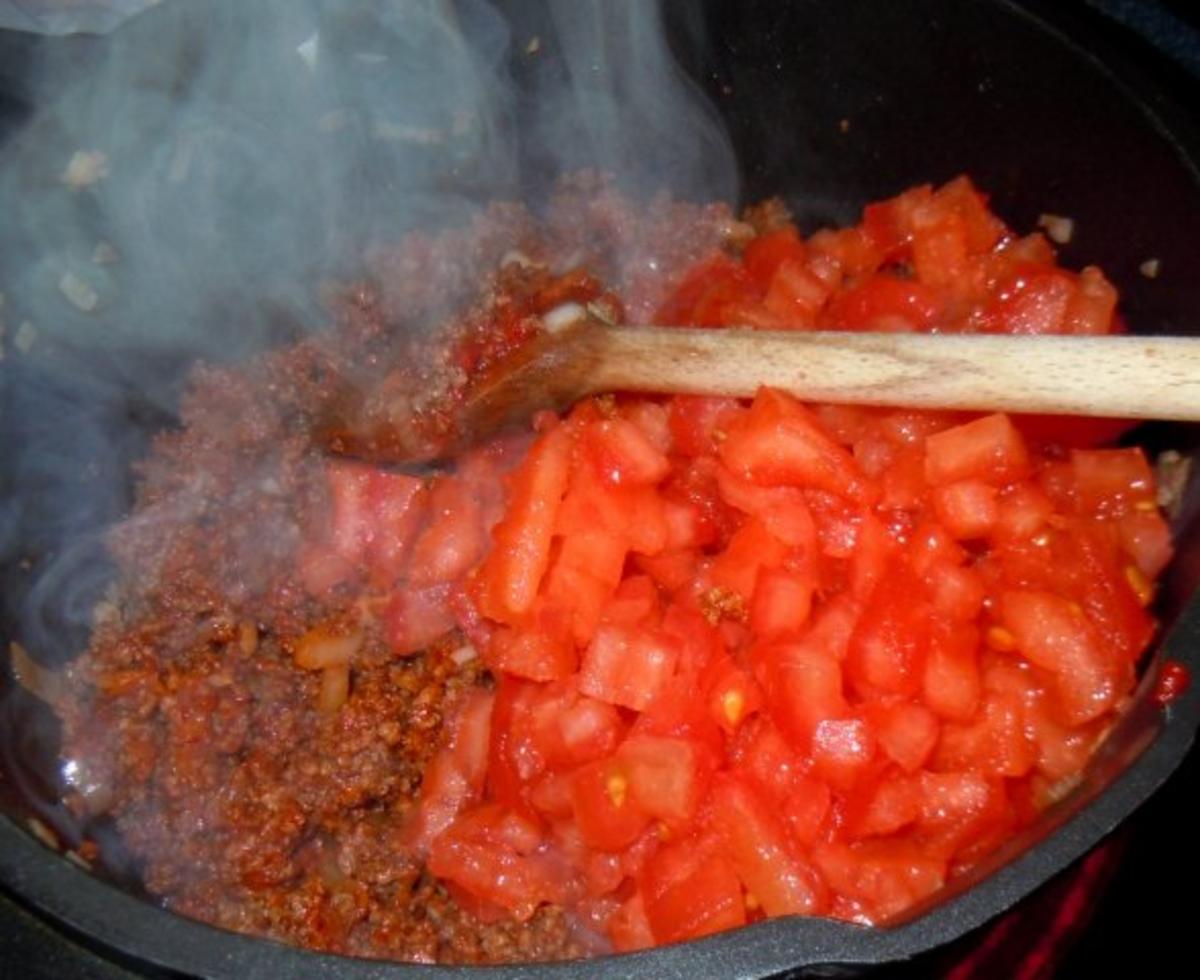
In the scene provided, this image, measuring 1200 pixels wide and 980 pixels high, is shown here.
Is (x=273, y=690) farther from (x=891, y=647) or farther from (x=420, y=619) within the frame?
(x=891, y=647)

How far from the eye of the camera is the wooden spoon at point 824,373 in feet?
6.57

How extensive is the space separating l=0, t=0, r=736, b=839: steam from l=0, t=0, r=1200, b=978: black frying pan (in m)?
0.02

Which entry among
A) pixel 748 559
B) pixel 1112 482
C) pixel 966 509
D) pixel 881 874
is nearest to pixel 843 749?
pixel 881 874

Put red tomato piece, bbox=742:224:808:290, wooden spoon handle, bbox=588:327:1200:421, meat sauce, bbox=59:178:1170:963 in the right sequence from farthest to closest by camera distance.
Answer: red tomato piece, bbox=742:224:808:290 → meat sauce, bbox=59:178:1170:963 → wooden spoon handle, bbox=588:327:1200:421

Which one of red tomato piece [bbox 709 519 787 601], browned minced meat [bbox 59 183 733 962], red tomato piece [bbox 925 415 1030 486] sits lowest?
browned minced meat [bbox 59 183 733 962]

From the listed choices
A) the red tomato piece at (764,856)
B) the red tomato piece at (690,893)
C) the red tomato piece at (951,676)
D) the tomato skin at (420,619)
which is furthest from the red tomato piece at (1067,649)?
the tomato skin at (420,619)

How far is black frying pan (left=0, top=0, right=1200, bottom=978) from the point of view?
1.64 metres

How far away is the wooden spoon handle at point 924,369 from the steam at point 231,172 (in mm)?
766

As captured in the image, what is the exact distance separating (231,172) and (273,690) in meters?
1.20

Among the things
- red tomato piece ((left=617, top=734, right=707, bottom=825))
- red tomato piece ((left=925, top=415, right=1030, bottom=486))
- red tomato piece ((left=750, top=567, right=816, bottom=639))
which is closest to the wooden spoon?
red tomato piece ((left=925, top=415, right=1030, bottom=486))

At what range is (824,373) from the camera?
7.62 ft

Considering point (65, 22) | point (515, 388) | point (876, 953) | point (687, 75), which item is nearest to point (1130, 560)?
point (876, 953)

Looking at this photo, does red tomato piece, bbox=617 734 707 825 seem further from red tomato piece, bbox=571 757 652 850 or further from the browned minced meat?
the browned minced meat

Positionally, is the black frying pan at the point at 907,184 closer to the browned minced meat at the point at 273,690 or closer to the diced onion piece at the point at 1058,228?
the diced onion piece at the point at 1058,228
